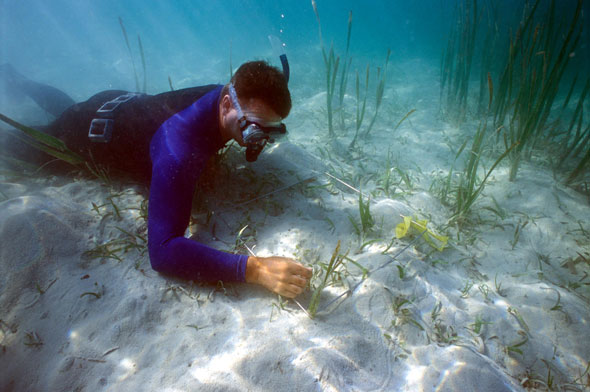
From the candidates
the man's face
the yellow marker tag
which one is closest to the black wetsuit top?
the man's face

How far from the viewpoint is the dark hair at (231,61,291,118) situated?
2119 mm

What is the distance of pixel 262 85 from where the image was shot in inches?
83.2

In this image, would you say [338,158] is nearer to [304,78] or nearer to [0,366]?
[0,366]

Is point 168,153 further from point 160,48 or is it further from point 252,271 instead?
point 160,48

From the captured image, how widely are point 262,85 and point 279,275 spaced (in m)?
1.53

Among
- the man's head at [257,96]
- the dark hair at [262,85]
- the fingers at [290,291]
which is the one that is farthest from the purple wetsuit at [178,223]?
the dark hair at [262,85]

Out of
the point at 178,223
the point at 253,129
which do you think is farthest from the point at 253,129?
the point at 178,223

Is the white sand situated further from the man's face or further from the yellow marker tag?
the man's face

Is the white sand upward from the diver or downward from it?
downward

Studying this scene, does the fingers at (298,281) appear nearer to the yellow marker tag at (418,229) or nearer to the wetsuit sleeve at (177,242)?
the wetsuit sleeve at (177,242)

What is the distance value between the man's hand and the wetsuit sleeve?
8 cm

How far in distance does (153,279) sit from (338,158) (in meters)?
3.27

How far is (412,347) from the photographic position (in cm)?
171

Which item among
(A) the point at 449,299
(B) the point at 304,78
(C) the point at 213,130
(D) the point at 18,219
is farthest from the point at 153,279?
(B) the point at 304,78
